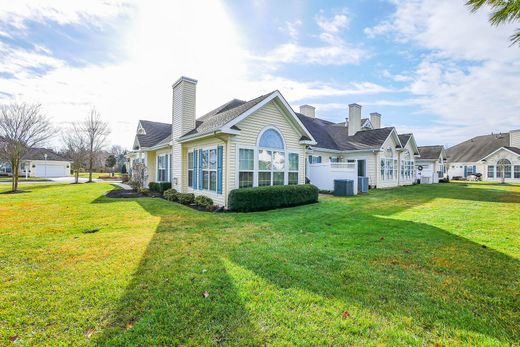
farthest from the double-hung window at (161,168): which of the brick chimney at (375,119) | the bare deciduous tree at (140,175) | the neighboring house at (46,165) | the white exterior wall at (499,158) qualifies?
the white exterior wall at (499,158)

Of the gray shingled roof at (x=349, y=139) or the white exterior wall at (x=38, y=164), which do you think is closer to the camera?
the gray shingled roof at (x=349, y=139)

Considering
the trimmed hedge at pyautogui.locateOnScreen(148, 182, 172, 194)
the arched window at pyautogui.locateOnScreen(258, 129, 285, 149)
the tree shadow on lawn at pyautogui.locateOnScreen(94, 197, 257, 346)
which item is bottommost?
the tree shadow on lawn at pyautogui.locateOnScreen(94, 197, 257, 346)

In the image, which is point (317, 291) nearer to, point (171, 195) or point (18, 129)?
point (171, 195)

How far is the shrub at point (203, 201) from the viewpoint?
35.7 ft

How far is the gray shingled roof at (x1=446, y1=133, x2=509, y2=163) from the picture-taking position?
37.2 m

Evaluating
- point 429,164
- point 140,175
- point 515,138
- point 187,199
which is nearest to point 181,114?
point 187,199

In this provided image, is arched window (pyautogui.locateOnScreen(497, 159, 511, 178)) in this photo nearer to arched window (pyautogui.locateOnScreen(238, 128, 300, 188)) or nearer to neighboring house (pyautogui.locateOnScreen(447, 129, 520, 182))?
neighboring house (pyautogui.locateOnScreen(447, 129, 520, 182))

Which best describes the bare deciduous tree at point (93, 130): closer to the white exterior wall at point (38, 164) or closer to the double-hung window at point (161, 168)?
the double-hung window at point (161, 168)

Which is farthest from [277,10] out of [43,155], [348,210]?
[43,155]

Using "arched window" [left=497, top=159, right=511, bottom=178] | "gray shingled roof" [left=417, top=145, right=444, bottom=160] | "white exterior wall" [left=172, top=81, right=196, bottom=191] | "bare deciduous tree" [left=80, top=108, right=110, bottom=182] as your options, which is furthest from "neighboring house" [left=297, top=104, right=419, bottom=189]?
"bare deciduous tree" [left=80, top=108, right=110, bottom=182]

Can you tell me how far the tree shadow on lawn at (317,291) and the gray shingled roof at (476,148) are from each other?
4415cm

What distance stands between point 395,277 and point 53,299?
507 centimetres

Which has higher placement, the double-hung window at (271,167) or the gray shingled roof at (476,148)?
the gray shingled roof at (476,148)

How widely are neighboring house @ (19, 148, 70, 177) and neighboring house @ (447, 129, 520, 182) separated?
6657 cm
